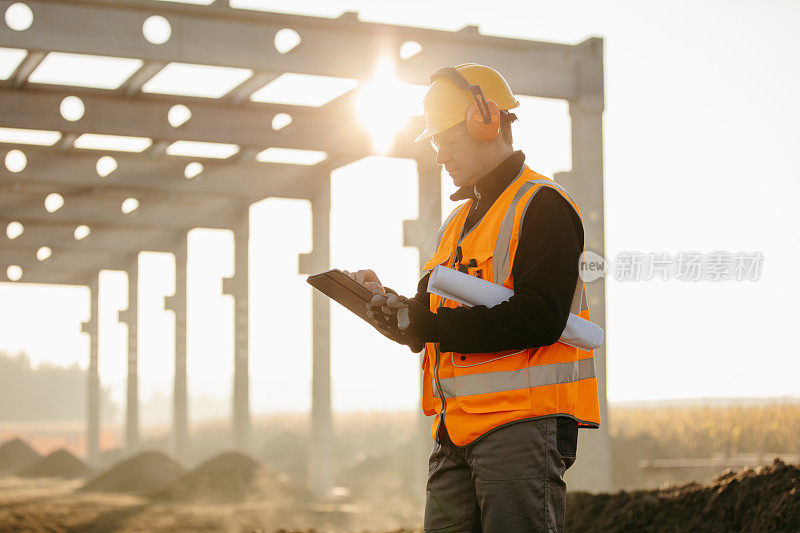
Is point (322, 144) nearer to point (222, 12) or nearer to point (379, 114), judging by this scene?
point (379, 114)

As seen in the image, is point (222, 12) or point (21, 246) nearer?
point (222, 12)

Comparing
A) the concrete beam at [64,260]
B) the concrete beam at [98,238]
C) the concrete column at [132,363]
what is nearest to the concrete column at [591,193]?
the concrete beam at [98,238]

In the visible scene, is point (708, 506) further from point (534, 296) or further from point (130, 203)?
point (130, 203)

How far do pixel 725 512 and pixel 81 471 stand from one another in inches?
729

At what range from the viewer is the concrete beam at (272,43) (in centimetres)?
853

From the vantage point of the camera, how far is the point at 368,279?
3.37 meters

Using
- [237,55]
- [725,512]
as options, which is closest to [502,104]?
[725,512]

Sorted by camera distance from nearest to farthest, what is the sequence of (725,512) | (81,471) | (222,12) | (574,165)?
(725,512), (222,12), (574,165), (81,471)

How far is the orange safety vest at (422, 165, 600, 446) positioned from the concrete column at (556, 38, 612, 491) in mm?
6515

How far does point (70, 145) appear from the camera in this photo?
13.4 m

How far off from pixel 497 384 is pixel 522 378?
0.23ft

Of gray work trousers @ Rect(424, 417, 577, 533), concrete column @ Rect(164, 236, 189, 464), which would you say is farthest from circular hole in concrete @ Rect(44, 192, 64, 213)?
gray work trousers @ Rect(424, 417, 577, 533)

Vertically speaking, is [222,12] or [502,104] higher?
[222,12]

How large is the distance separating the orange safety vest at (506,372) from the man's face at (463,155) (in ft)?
0.47
